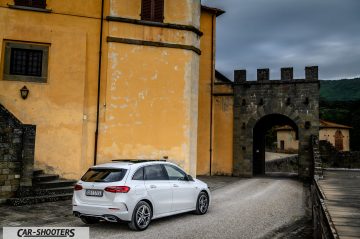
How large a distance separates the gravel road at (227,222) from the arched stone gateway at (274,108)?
9324 millimetres

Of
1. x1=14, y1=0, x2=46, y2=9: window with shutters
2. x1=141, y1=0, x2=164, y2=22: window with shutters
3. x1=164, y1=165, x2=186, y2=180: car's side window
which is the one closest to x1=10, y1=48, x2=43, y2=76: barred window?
x1=14, y1=0, x2=46, y2=9: window with shutters

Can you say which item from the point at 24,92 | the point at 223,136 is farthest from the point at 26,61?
the point at 223,136

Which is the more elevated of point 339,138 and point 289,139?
point 339,138

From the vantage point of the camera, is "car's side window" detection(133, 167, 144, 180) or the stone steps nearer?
"car's side window" detection(133, 167, 144, 180)

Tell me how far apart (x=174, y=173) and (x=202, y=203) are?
128 centimetres

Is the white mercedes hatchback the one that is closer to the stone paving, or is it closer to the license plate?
the license plate

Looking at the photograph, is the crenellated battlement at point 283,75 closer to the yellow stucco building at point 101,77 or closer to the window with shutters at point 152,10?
the yellow stucco building at point 101,77

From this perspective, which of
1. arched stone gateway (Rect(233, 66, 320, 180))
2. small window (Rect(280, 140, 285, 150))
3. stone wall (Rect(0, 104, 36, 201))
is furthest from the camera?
small window (Rect(280, 140, 285, 150))

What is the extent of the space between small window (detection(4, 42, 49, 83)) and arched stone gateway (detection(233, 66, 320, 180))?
508 inches

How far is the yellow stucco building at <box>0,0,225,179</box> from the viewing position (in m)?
14.0

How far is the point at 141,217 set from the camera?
26.0 ft

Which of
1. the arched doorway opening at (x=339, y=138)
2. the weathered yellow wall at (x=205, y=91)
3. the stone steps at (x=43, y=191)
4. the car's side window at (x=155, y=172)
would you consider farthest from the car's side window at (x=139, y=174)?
the arched doorway opening at (x=339, y=138)

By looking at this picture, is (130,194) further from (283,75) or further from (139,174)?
(283,75)

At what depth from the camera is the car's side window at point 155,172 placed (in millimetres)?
8616
